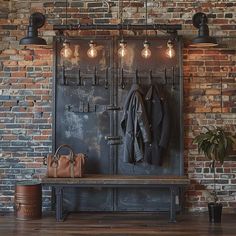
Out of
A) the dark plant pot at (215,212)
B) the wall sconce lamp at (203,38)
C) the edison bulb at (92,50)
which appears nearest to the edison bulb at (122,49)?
the edison bulb at (92,50)

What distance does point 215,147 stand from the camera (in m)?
5.98

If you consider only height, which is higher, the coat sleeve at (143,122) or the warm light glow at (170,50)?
the warm light glow at (170,50)

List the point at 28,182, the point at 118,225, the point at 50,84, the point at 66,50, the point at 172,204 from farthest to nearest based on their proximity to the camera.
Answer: the point at 50,84 → the point at 28,182 → the point at 66,50 → the point at 172,204 → the point at 118,225

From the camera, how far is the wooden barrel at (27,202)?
606 cm

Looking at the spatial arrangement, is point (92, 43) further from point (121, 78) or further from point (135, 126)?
point (135, 126)

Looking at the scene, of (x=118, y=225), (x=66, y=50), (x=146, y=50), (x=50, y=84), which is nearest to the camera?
(x=118, y=225)

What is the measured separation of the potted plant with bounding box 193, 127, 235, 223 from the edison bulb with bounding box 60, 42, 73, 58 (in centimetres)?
198

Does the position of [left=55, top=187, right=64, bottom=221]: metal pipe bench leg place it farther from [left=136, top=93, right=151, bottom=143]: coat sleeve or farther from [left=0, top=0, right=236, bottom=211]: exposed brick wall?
[left=136, top=93, right=151, bottom=143]: coat sleeve

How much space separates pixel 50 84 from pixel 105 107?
803mm

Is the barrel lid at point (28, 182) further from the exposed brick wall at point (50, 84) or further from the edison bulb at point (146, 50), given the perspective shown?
the edison bulb at point (146, 50)

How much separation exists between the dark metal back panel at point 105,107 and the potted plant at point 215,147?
0.50 meters

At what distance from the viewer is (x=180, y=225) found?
18.9 feet

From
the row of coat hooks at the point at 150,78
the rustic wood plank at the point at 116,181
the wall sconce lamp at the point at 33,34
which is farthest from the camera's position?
the row of coat hooks at the point at 150,78

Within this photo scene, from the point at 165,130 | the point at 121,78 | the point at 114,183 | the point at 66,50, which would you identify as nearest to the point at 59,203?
the point at 114,183
